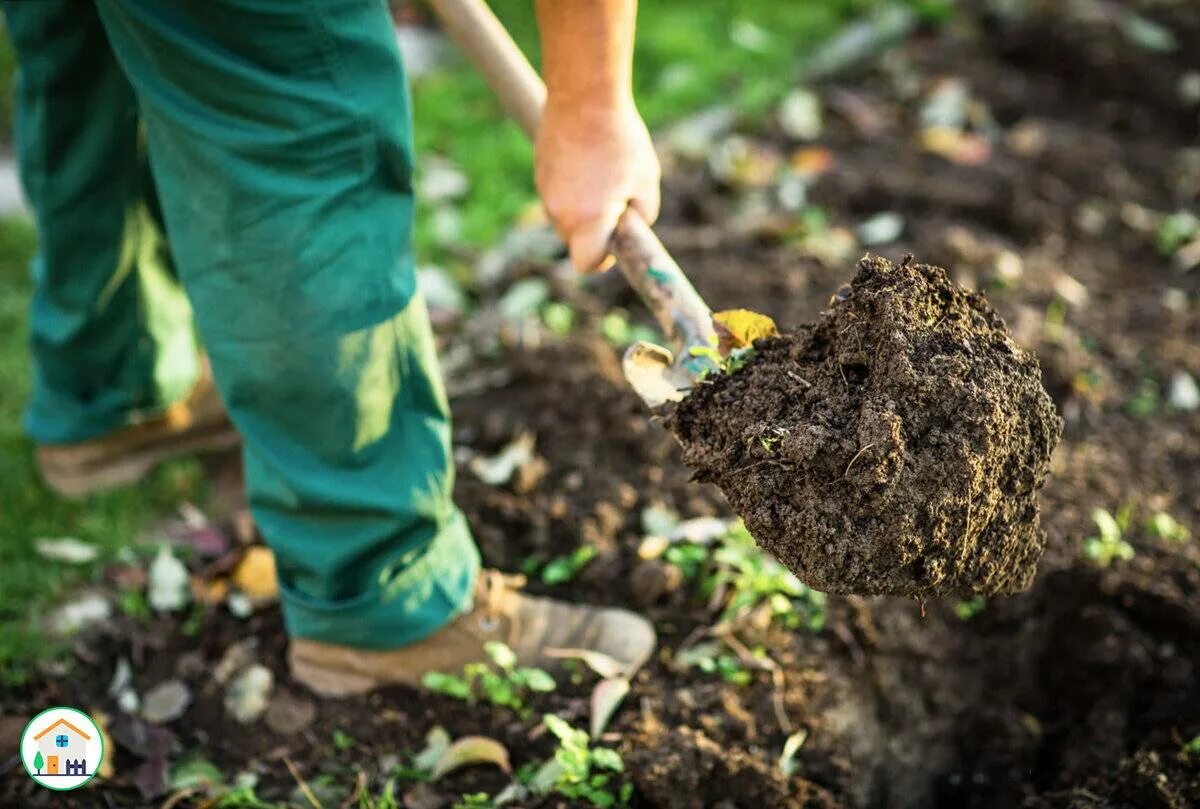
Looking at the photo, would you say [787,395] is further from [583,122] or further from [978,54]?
[978,54]

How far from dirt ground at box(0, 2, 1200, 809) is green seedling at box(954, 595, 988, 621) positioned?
12 millimetres

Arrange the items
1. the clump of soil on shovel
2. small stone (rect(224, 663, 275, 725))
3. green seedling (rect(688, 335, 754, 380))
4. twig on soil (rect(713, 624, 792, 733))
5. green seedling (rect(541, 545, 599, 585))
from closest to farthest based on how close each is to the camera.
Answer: the clump of soil on shovel → green seedling (rect(688, 335, 754, 380)) → twig on soil (rect(713, 624, 792, 733)) → small stone (rect(224, 663, 275, 725)) → green seedling (rect(541, 545, 599, 585))

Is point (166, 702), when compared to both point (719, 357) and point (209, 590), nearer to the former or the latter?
point (209, 590)

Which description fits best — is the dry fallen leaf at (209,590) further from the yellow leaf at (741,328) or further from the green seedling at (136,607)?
the yellow leaf at (741,328)

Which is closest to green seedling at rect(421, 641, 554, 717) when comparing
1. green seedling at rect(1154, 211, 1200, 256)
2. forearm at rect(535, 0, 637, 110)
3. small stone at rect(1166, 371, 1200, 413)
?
forearm at rect(535, 0, 637, 110)

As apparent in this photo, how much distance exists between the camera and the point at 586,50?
1.74 metres

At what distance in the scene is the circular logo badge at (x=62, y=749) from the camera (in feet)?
6.25

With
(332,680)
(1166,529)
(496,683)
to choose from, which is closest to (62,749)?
(332,680)

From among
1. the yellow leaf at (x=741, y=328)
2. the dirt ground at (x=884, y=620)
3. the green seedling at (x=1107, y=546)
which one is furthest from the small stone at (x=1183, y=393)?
the yellow leaf at (x=741, y=328)

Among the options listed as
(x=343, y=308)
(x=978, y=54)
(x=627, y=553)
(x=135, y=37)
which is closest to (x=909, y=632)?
(x=627, y=553)

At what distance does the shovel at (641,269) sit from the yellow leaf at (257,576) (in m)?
0.89

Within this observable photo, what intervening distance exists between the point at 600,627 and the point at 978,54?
2.99m

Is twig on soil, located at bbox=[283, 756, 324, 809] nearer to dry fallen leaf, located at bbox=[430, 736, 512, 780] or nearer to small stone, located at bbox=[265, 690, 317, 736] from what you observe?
small stone, located at bbox=[265, 690, 317, 736]

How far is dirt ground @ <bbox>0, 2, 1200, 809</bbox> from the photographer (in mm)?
1979
